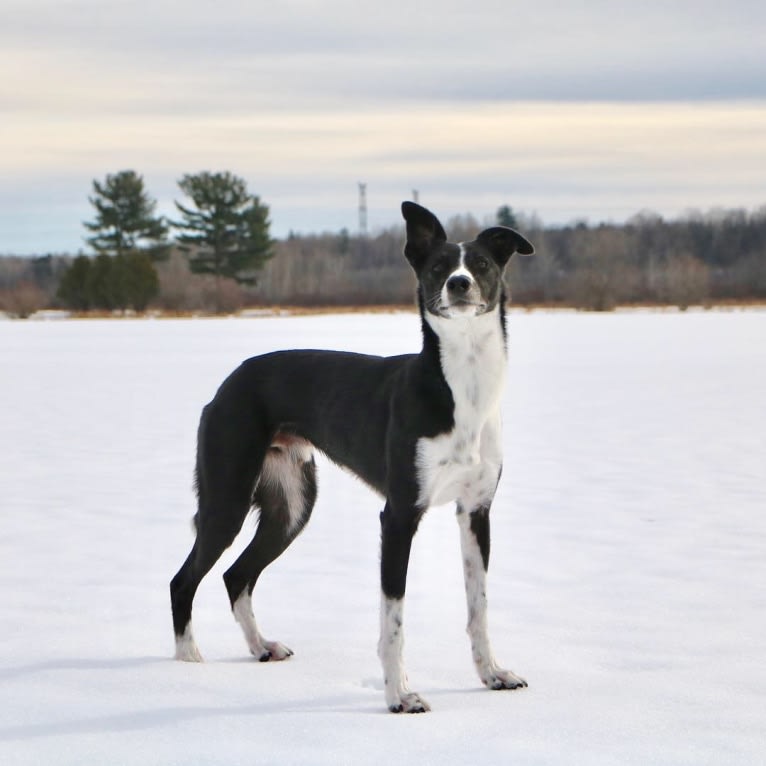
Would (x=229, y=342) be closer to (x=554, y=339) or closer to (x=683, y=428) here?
(x=554, y=339)

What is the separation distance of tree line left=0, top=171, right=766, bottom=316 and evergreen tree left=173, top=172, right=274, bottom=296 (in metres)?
0.06

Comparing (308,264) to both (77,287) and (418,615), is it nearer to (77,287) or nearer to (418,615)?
(77,287)

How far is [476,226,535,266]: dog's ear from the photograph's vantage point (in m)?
4.60

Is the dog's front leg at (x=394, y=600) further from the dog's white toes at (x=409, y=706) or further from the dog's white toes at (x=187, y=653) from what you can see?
the dog's white toes at (x=187, y=653)

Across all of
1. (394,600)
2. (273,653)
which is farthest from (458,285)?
(273,653)

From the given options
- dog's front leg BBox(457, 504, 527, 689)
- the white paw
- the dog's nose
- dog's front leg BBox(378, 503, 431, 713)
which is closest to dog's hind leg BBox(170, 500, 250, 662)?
the white paw

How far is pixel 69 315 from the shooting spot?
58.1m

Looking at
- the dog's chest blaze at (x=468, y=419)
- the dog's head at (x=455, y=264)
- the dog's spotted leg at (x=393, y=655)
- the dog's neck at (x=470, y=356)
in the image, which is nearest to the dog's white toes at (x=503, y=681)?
the dog's spotted leg at (x=393, y=655)

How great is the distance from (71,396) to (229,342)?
12.7 metres

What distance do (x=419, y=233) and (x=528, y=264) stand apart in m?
93.3

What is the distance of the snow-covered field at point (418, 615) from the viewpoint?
4.00 meters

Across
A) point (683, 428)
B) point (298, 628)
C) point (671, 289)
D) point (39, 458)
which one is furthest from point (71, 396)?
point (671, 289)

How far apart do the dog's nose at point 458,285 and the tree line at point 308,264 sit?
45.8m

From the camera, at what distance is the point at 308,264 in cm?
10112
